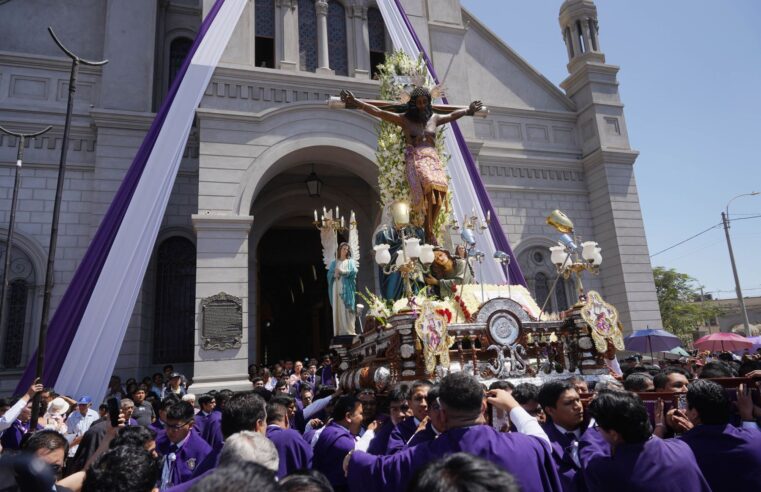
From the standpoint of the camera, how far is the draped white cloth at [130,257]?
9.26m

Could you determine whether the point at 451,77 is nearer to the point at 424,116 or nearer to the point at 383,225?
the point at 424,116

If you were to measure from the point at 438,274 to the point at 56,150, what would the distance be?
34.8 ft

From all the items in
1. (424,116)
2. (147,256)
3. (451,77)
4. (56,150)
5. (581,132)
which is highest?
(451,77)

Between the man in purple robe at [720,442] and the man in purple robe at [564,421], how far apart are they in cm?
63

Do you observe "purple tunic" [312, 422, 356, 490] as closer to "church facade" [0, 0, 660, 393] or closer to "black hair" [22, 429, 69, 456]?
"black hair" [22, 429, 69, 456]

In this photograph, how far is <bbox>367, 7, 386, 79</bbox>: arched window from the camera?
1692 cm

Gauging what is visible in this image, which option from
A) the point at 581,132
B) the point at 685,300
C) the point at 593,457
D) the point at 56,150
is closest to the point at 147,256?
the point at 56,150

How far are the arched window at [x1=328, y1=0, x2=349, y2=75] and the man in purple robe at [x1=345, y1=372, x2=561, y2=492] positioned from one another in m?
14.7

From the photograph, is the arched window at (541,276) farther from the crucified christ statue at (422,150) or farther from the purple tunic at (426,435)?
the purple tunic at (426,435)

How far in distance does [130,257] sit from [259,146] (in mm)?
4860

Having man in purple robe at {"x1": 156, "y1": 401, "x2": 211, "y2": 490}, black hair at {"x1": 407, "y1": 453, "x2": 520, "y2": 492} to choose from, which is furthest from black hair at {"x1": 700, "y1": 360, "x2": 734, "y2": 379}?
man in purple robe at {"x1": 156, "y1": 401, "x2": 211, "y2": 490}

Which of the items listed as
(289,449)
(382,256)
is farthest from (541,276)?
(289,449)

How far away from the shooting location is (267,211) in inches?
677

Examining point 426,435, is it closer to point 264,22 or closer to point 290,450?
point 290,450
